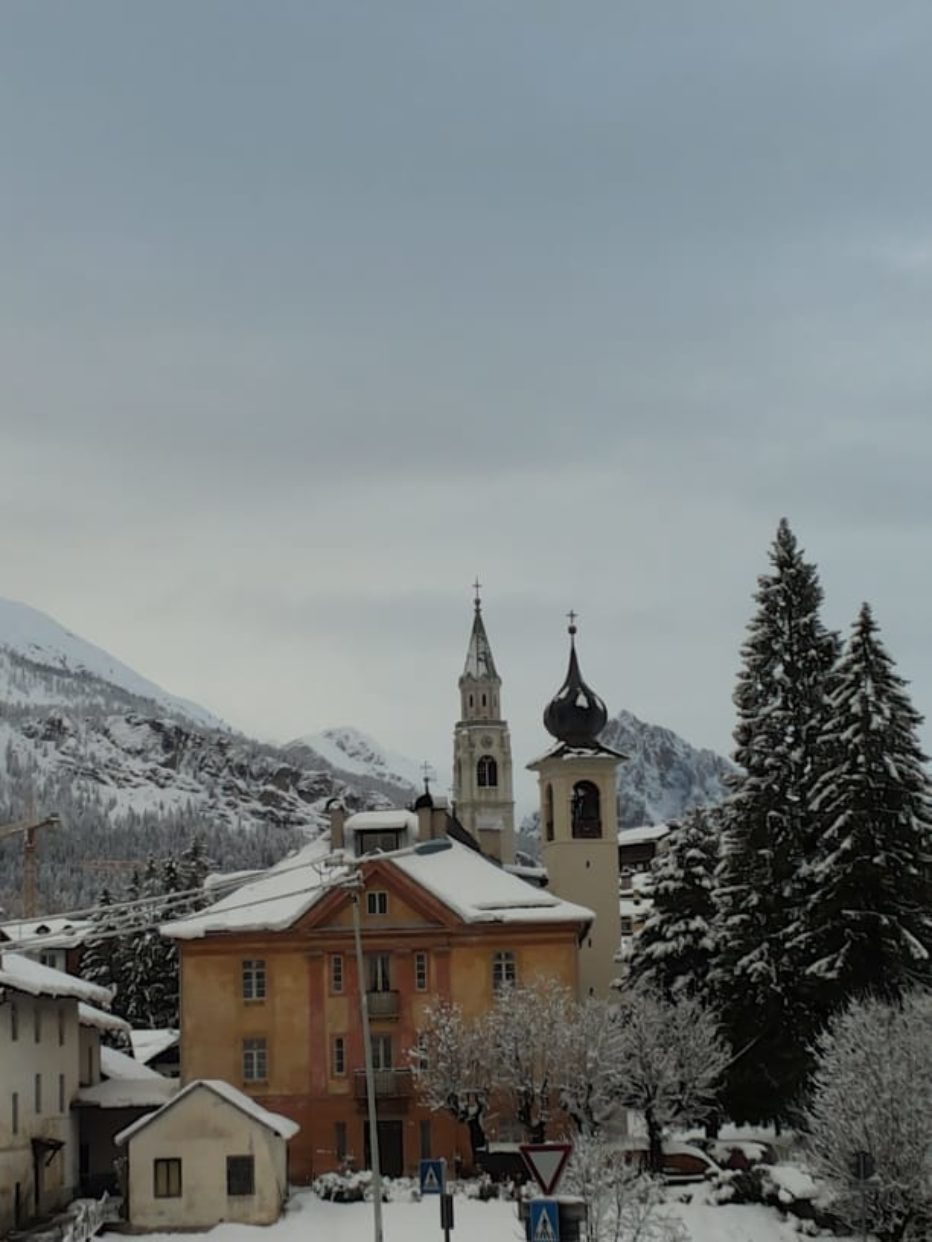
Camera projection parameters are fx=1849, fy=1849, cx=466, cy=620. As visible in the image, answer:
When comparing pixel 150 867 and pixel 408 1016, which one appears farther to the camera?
pixel 150 867

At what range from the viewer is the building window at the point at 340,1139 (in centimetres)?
5788

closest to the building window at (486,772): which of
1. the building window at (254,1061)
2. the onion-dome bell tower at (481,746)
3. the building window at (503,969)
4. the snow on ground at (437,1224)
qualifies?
the onion-dome bell tower at (481,746)

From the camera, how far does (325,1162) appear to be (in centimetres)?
5759

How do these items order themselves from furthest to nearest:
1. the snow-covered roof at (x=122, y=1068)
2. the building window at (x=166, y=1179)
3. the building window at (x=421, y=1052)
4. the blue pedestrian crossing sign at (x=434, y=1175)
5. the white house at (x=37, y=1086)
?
the snow-covered roof at (x=122, y=1068), the building window at (x=421, y=1052), the white house at (x=37, y=1086), the building window at (x=166, y=1179), the blue pedestrian crossing sign at (x=434, y=1175)

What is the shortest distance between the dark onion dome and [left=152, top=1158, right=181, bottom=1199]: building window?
3524 centimetres

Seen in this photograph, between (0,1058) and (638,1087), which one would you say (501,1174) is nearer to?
(638,1087)

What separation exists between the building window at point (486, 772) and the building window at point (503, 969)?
92.8 m

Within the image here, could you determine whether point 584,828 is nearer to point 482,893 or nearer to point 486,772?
point 482,893

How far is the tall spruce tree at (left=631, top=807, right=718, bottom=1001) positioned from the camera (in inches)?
2438

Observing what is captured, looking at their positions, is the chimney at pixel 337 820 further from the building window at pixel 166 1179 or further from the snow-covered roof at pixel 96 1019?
the building window at pixel 166 1179

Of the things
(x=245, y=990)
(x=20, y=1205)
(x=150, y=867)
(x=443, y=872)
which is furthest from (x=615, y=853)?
(x=150, y=867)

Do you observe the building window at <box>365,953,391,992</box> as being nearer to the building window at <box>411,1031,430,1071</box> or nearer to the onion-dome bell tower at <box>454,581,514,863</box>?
the building window at <box>411,1031,430,1071</box>

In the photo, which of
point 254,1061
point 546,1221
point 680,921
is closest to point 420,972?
point 254,1061

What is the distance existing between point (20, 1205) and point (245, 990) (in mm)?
10665
